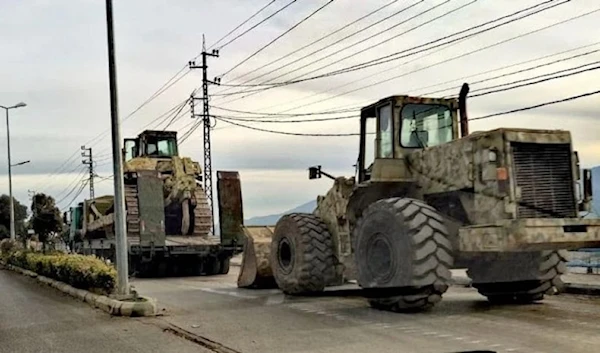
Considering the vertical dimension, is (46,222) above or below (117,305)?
above

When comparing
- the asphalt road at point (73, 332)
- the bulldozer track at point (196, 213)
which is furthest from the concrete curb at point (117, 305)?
the bulldozer track at point (196, 213)

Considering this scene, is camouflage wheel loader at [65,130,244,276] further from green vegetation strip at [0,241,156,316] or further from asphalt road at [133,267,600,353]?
asphalt road at [133,267,600,353]

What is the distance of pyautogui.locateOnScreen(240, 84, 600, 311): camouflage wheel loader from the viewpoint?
10.8 m

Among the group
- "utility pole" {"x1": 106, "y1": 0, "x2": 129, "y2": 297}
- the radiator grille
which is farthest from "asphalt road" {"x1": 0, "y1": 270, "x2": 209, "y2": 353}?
the radiator grille

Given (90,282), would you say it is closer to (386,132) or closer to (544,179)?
(386,132)

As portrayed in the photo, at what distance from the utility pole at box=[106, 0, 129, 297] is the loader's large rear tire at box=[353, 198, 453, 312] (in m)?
4.32

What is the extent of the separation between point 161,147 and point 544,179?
18.6 metres

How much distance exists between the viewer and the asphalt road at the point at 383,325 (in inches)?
342

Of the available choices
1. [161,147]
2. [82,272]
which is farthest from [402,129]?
[161,147]

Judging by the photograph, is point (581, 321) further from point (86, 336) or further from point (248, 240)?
point (248, 240)

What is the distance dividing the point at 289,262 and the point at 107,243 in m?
12.7

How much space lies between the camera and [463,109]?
42.0 ft

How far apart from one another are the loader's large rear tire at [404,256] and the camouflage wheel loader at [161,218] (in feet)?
39.7

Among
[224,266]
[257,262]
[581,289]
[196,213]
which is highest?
[196,213]
